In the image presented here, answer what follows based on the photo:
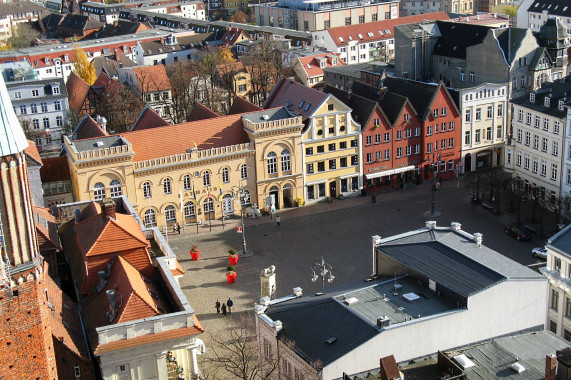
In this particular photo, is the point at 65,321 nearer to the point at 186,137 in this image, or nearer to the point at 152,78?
the point at 186,137

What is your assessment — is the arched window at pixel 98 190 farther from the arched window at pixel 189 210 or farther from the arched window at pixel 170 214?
the arched window at pixel 189 210

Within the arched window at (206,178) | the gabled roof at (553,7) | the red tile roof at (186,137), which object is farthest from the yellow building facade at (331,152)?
the gabled roof at (553,7)

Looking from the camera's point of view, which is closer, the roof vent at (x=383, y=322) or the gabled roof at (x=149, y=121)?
the roof vent at (x=383, y=322)

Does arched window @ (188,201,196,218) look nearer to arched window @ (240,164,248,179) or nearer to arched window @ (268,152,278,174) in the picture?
arched window @ (240,164,248,179)

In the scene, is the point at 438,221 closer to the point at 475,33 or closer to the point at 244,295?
the point at 244,295

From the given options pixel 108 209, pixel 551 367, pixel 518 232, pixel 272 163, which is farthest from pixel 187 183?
pixel 551 367

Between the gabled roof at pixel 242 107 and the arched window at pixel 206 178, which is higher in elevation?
the gabled roof at pixel 242 107
